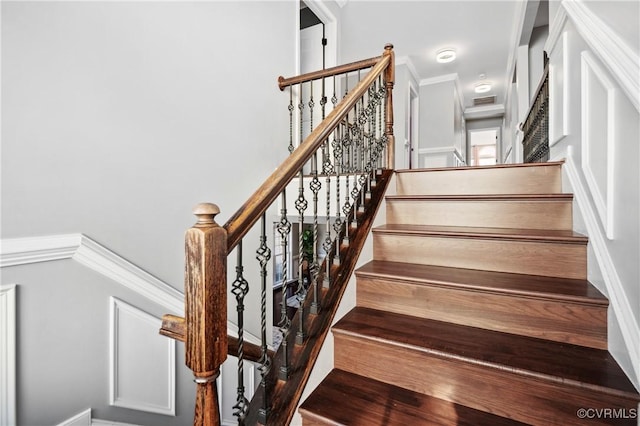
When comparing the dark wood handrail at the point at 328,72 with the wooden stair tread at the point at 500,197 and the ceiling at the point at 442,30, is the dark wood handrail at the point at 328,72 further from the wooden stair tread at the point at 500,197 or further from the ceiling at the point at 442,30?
the ceiling at the point at 442,30

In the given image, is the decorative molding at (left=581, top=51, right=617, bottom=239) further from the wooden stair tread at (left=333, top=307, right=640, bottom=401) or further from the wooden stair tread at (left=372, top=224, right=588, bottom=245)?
the wooden stair tread at (left=333, top=307, right=640, bottom=401)

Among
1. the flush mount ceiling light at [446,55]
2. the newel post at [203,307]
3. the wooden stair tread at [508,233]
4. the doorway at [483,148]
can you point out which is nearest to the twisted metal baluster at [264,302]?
the newel post at [203,307]

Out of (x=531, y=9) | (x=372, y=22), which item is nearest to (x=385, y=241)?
(x=531, y=9)

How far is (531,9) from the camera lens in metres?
3.43

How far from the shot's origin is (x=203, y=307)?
0.78m

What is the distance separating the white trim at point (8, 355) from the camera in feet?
3.83

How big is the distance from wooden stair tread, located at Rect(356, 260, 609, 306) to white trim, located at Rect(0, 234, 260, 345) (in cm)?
110

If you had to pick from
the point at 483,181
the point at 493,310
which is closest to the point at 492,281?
the point at 493,310

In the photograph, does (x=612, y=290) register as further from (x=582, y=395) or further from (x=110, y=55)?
(x=110, y=55)

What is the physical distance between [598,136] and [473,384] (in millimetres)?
1139

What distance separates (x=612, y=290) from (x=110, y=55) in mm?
2307

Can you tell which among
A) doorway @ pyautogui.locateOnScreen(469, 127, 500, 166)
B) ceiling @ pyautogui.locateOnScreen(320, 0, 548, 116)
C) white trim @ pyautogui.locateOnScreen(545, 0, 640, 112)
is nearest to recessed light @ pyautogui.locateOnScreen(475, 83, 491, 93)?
ceiling @ pyautogui.locateOnScreen(320, 0, 548, 116)

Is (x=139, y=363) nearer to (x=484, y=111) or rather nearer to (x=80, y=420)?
(x=80, y=420)

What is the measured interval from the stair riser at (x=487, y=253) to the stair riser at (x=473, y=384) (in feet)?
2.01
